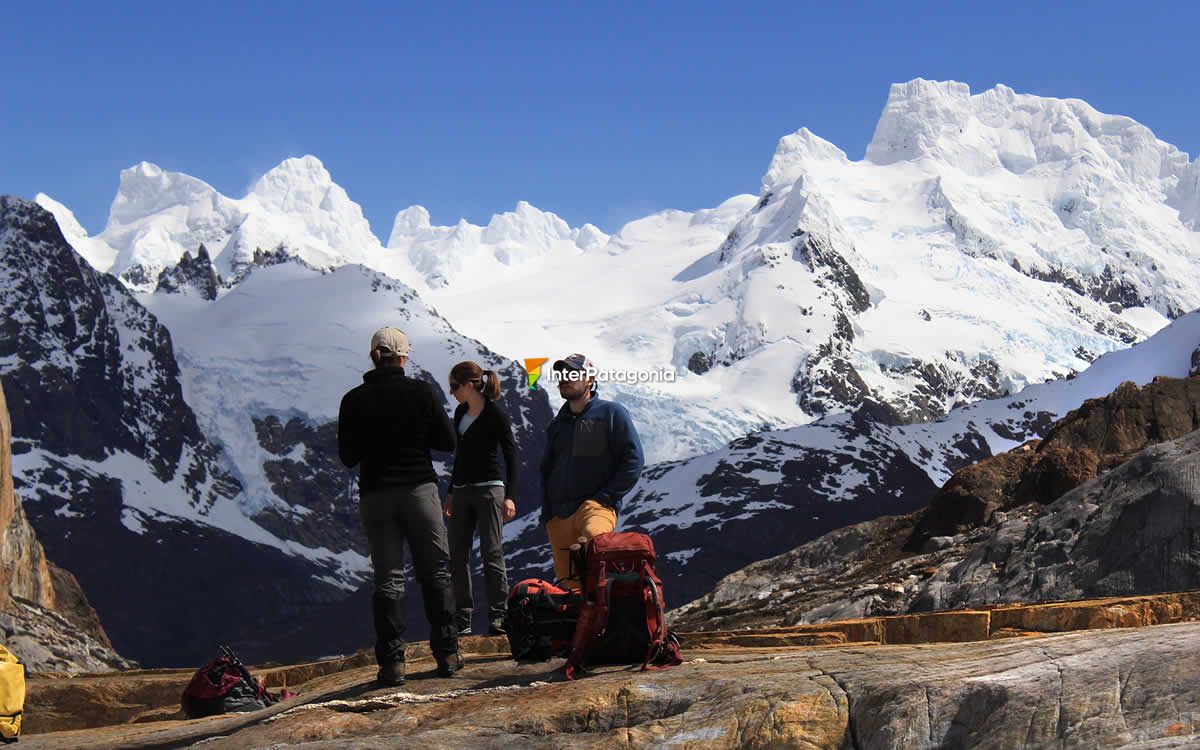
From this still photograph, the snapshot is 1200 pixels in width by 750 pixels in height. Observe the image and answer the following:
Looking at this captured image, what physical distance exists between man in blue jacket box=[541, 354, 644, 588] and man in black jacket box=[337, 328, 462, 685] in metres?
1.86

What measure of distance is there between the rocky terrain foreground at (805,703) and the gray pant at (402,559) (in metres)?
0.44

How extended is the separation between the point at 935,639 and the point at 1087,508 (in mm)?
13854

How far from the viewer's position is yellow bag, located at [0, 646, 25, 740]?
44.5 ft

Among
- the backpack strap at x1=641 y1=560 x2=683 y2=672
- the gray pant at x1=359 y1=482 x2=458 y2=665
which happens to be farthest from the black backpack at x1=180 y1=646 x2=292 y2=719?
the backpack strap at x1=641 y1=560 x2=683 y2=672

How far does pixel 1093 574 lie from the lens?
26.6 m

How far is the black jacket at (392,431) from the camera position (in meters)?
14.3

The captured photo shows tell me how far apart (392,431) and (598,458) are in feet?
8.65

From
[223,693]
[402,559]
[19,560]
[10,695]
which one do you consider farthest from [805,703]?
[19,560]

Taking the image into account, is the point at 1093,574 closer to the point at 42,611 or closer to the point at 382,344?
the point at 382,344

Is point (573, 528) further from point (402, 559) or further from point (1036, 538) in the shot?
point (1036, 538)

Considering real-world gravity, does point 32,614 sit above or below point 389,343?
above

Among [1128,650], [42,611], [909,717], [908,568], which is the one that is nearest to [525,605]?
[909,717]

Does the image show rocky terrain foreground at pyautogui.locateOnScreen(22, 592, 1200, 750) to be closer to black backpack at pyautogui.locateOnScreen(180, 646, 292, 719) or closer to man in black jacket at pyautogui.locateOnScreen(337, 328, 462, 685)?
man in black jacket at pyautogui.locateOnScreen(337, 328, 462, 685)

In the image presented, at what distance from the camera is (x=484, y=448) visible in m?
16.8
